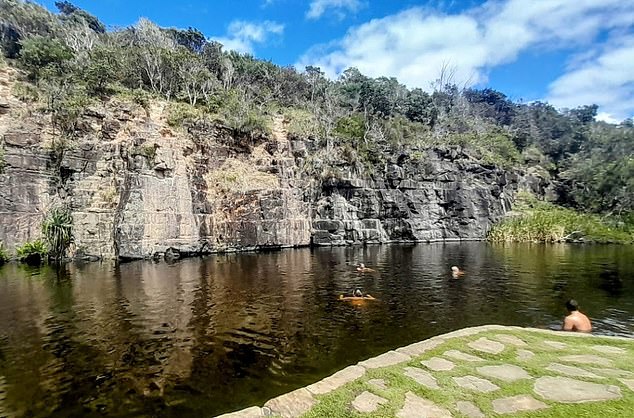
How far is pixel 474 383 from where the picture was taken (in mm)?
8039

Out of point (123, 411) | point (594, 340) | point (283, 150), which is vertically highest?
point (283, 150)

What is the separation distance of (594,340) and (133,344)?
55.2ft

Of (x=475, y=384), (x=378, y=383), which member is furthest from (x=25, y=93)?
(x=475, y=384)

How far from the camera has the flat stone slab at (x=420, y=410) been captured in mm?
6883

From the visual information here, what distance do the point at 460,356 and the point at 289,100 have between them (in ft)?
291

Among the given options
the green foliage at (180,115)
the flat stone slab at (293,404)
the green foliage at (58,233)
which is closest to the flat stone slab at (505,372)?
the flat stone slab at (293,404)

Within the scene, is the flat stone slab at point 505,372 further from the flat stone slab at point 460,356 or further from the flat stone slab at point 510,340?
the flat stone slab at point 510,340

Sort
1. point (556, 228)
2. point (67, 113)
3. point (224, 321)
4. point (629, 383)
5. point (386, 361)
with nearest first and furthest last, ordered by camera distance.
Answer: point (629, 383), point (386, 361), point (224, 321), point (67, 113), point (556, 228)

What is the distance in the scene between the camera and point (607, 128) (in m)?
124

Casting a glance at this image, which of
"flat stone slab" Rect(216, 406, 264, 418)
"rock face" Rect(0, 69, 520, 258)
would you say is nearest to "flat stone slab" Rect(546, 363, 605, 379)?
"flat stone slab" Rect(216, 406, 264, 418)

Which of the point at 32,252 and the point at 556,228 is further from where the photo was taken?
the point at 556,228

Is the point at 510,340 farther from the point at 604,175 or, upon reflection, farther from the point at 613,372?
the point at 604,175

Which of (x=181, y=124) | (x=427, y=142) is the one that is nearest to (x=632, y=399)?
(x=181, y=124)

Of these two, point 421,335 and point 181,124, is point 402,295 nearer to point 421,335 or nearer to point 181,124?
point 421,335
